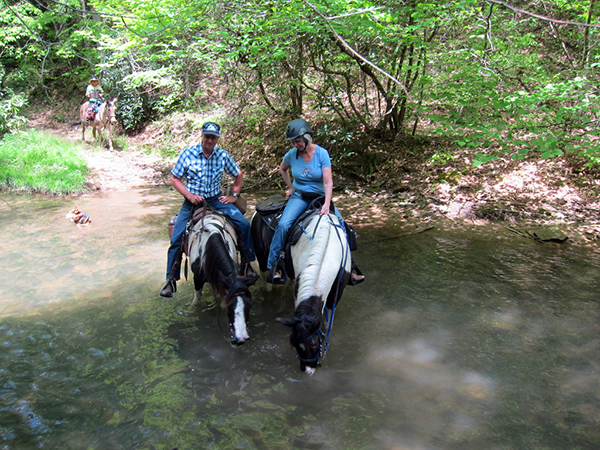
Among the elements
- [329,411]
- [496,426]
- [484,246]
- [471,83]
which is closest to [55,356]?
[329,411]

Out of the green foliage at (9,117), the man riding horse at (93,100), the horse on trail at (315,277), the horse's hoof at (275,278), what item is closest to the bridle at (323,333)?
the horse on trail at (315,277)

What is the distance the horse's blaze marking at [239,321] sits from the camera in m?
3.11

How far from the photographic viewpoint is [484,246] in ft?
20.5

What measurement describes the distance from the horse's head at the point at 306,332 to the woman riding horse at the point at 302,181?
3.21 feet

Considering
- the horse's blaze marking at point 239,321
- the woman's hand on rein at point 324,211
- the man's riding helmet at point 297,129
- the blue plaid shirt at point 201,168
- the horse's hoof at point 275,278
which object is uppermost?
the man's riding helmet at point 297,129

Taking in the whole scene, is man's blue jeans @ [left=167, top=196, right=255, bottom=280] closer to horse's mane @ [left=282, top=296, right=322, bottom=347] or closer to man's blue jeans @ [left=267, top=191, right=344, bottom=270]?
man's blue jeans @ [left=267, top=191, right=344, bottom=270]

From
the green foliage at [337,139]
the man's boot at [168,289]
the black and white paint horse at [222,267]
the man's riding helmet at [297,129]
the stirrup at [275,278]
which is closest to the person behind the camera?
the black and white paint horse at [222,267]

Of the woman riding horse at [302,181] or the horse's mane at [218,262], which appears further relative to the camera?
the woman riding horse at [302,181]

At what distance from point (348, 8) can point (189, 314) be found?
5.19 m

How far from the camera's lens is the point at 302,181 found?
437 cm

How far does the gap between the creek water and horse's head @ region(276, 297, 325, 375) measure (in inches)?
12.7

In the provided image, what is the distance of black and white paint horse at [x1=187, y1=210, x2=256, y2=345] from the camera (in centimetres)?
323

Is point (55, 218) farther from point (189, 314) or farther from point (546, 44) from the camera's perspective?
point (546, 44)

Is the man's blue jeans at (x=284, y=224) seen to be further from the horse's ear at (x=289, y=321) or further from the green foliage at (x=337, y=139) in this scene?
the green foliage at (x=337, y=139)
